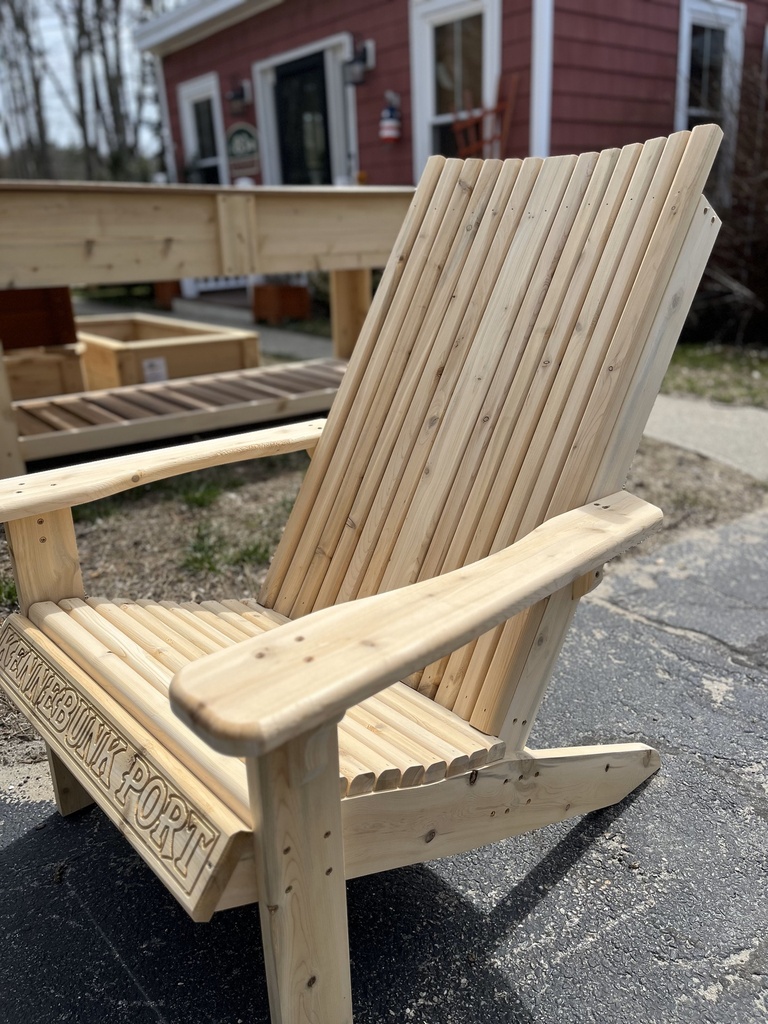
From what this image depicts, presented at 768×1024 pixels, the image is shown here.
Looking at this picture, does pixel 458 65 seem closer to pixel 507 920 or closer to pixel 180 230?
pixel 180 230

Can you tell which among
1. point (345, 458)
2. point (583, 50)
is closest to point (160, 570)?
point (345, 458)

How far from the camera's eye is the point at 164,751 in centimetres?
119

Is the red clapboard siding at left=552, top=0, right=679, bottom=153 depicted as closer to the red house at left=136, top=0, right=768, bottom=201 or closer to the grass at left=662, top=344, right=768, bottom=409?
the red house at left=136, top=0, right=768, bottom=201

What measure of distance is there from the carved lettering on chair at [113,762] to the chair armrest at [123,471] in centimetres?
27

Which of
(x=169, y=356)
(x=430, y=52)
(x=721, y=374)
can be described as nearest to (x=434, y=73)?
(x=430, y=52)

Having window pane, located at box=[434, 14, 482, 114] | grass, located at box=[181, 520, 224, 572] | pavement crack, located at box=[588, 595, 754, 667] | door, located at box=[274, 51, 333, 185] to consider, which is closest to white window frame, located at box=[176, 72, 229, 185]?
door, located at box=[274, 51, 333, 185]

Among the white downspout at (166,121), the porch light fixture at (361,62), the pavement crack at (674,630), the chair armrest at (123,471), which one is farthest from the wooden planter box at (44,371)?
the white downspout at (166,121)

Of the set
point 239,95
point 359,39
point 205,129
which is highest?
point 359,39

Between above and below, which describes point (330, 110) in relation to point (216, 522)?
above

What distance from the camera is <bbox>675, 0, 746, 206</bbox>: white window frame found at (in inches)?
254

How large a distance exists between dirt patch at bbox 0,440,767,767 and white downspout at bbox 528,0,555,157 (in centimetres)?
310

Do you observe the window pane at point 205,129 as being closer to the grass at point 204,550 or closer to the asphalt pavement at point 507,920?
the grass at point 204,550

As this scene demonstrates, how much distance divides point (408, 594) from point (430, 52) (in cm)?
681

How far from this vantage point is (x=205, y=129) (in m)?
9.84
